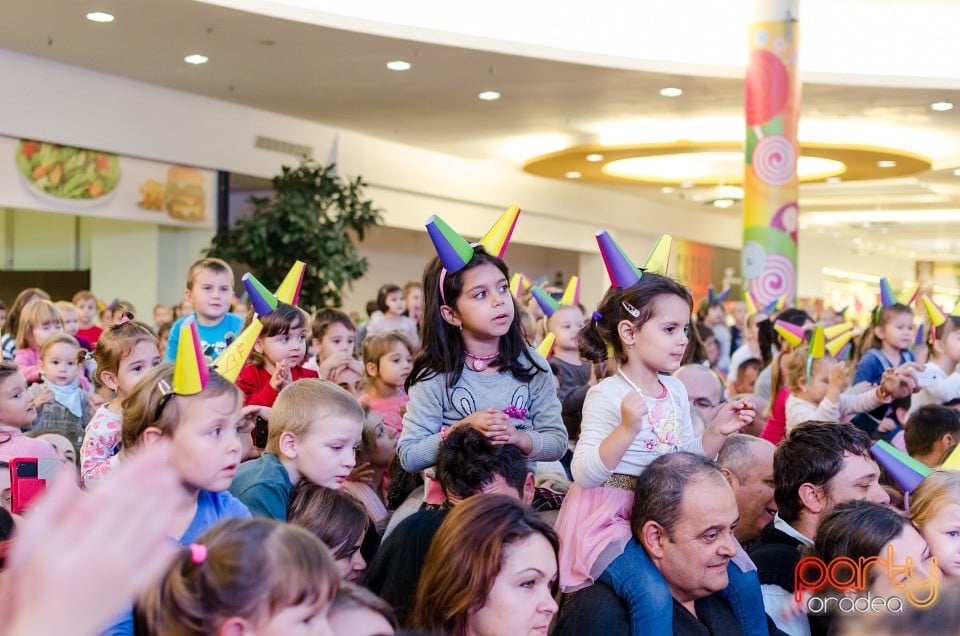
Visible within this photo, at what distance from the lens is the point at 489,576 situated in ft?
6.46

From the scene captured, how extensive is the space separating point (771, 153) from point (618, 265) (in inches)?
307

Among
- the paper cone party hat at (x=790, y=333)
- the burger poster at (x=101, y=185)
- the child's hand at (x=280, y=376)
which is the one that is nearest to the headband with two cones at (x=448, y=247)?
the child's hand at (x=280, y=376)

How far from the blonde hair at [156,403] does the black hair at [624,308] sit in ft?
3.41

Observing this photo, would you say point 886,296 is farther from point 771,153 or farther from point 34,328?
point 34,328

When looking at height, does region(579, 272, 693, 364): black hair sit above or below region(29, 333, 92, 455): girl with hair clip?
above

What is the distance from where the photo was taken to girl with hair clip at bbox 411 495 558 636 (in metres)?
1.97

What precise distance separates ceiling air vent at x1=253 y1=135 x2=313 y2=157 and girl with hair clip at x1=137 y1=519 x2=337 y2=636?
10823 millimetres

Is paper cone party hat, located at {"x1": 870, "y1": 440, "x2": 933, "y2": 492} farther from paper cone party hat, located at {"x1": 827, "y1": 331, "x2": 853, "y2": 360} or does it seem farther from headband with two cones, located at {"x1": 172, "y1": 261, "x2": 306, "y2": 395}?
paper cone party hat, located at {"x1": 827, "y1": 331, "x2": 853, "y2": 360}

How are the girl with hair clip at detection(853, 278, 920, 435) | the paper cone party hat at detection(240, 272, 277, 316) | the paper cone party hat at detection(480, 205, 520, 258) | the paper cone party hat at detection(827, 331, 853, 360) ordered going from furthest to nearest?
the girl with hair clip at detection(853, 278, 920, 435) < the paper cone party hat at detection(827, 331, 853, 360) < the paper cone party hat at detection(240, 272, 277, 316) < the paper cone party hat at detection(480, 205, 520, 258)

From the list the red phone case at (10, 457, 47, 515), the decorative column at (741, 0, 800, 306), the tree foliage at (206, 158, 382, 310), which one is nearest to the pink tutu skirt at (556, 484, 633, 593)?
the red phone case at (10, 457, 47, 515)

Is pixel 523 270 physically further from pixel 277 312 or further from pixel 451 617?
pixel 451 617

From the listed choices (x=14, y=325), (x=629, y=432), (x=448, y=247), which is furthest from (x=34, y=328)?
(x=629, y=432)

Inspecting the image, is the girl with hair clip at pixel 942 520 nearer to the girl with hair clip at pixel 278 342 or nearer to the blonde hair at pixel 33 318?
the girl with hair clip at pixel 278 342

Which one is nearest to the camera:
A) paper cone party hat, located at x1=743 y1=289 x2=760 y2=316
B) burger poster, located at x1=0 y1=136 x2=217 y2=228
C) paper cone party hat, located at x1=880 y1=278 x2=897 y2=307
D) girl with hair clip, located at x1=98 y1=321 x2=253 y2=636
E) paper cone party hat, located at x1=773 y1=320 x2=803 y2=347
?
girl with hair clip, located at x1=98 y1=321 x2=253 y2=636
